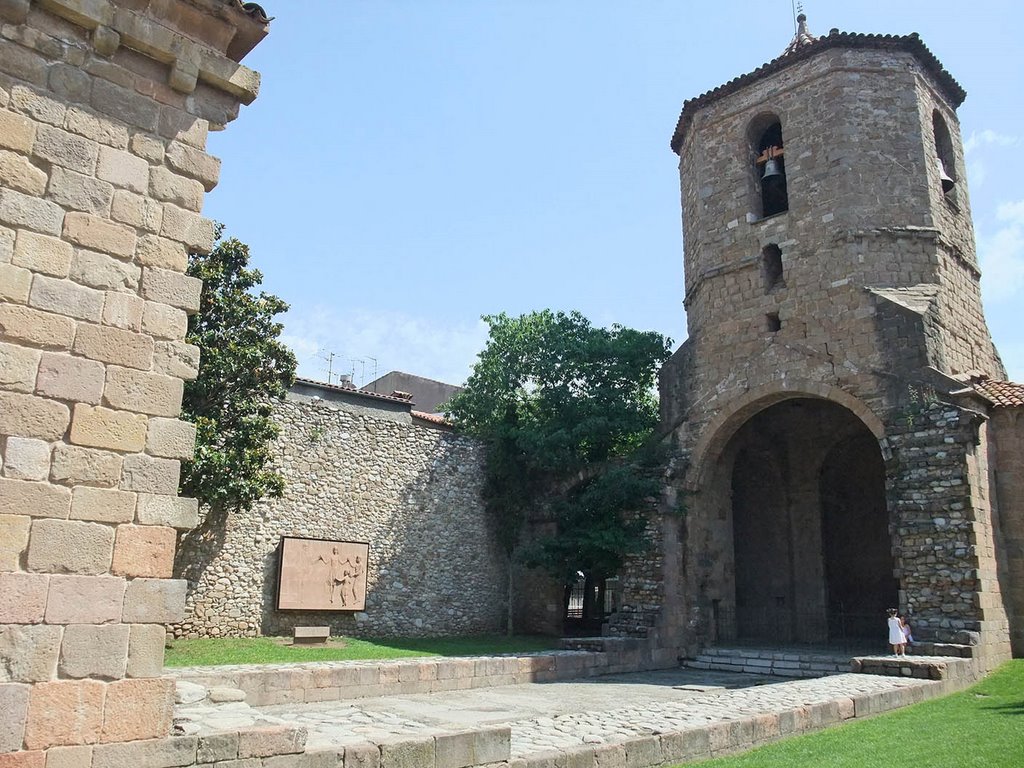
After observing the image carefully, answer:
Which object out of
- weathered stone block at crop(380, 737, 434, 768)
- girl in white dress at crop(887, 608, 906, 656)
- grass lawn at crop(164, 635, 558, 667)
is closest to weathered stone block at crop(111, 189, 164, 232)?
weathered stone block at crop(380, 737, 434, 768)

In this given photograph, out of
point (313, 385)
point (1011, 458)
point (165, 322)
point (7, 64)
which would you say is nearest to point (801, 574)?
point (1011, 458)

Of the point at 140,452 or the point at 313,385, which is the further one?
the point at 313,385

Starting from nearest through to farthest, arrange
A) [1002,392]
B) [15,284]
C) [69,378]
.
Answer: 1. [15,284]
2. [69,378]
3. [1002,392]

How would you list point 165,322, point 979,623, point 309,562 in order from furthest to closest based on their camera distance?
point 309,562 < point 979,623 < point 165,322

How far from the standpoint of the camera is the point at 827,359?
16.8 m

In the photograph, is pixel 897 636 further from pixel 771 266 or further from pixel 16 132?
pixel 16 132

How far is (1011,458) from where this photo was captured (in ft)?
50.3

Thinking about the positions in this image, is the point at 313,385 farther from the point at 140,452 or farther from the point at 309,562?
the point at 140,452

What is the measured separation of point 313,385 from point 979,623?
1362 cm

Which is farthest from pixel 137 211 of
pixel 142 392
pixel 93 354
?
pixel 142 392

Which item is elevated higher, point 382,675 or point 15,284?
point 15,284

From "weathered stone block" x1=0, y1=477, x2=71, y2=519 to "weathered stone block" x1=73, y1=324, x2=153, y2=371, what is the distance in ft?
2.81

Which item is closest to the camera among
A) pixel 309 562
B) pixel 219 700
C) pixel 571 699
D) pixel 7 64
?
pixel 7 64

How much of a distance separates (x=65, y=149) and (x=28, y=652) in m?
3.13
